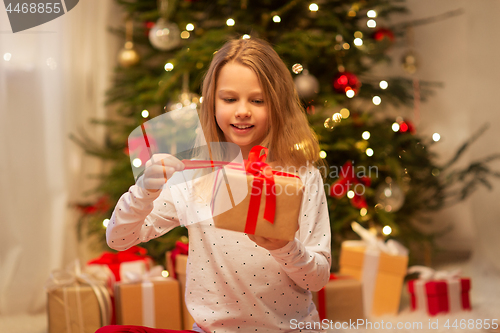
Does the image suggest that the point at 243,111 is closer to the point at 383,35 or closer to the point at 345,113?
the point at 345,113

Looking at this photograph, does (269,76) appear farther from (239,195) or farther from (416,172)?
(416,172)

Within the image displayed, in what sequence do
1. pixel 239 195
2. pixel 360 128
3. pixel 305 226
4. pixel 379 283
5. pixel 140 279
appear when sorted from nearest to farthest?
pixel 239 195 < pixel 305 226 < pixel 140 279 < pixel 379 283 < pixel 360 128

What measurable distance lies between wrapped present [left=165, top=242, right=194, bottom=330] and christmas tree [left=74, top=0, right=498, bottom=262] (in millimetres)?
290

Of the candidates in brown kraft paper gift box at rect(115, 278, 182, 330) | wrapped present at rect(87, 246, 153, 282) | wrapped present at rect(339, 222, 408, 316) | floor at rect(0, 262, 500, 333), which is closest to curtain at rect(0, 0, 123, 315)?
floor at rect(0, 262, 500, 333)

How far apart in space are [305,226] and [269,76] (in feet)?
1.02

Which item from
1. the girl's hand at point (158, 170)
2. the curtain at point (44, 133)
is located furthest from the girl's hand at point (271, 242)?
the curtain at point (44, 133)

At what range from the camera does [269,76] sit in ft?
2.94

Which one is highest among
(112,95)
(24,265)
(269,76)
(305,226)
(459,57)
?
(459,57)

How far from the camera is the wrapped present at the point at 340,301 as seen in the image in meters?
1.44

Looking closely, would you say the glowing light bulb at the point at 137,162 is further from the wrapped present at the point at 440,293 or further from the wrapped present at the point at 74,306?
Answer: the wrapped present at the point at 440,293

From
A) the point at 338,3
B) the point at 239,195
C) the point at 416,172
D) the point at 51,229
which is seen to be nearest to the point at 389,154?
the point at 416,172

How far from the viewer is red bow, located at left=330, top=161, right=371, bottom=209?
5.73 feet

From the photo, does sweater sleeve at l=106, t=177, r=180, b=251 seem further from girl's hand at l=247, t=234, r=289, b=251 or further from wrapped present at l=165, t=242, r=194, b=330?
wrapped present at l=165, t=242, r=194, b=330

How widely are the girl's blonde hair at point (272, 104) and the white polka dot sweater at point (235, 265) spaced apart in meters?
0.07
